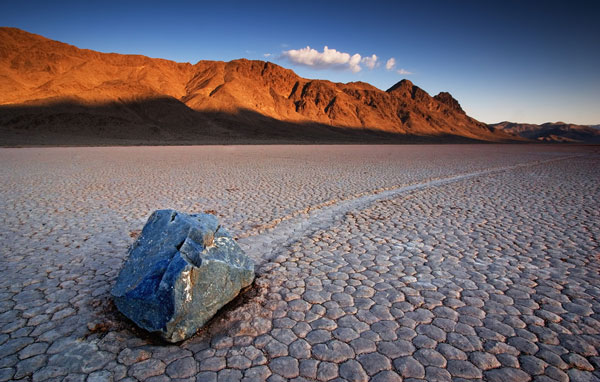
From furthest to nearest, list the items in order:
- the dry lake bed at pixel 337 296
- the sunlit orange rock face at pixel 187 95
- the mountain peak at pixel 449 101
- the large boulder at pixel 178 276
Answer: the mountain peak at pixel 449 101 → the sunlit orange rock face at pixel 187 95 → the large boulder at pixel 178 276 → the dry lake bed at pixel 337 296

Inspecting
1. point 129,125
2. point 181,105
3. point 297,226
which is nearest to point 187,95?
point 181,105

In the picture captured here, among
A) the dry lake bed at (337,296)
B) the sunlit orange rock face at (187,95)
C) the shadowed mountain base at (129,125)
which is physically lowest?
the dry lake bed at (337,296)

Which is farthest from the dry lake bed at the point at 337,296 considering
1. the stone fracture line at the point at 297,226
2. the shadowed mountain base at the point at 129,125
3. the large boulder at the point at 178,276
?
the shadowed mountain base at the point at 129,125

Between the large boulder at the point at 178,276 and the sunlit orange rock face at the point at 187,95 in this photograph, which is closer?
the large boulder at the point at 178,276

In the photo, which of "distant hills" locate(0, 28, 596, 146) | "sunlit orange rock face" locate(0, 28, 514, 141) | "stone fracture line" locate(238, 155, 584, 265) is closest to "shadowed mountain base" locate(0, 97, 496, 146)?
"distant hills" locate(0, 28, 596, 146)

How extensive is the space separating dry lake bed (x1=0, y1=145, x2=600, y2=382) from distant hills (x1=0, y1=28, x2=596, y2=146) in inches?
1533

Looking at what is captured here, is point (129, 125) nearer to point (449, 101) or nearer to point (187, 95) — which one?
point (187, 95)

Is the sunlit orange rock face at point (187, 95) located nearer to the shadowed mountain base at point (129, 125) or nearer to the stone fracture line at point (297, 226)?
the shadowed mountain base at point (129, 125)

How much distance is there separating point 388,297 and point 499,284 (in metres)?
1.51

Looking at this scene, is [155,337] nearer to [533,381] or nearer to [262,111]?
[533,381]

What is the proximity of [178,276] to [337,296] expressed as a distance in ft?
5.86

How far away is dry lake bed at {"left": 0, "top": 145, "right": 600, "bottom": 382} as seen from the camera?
2621 millimetres

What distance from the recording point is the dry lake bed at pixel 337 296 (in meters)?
2.62

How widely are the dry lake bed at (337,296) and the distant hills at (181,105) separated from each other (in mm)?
38938
